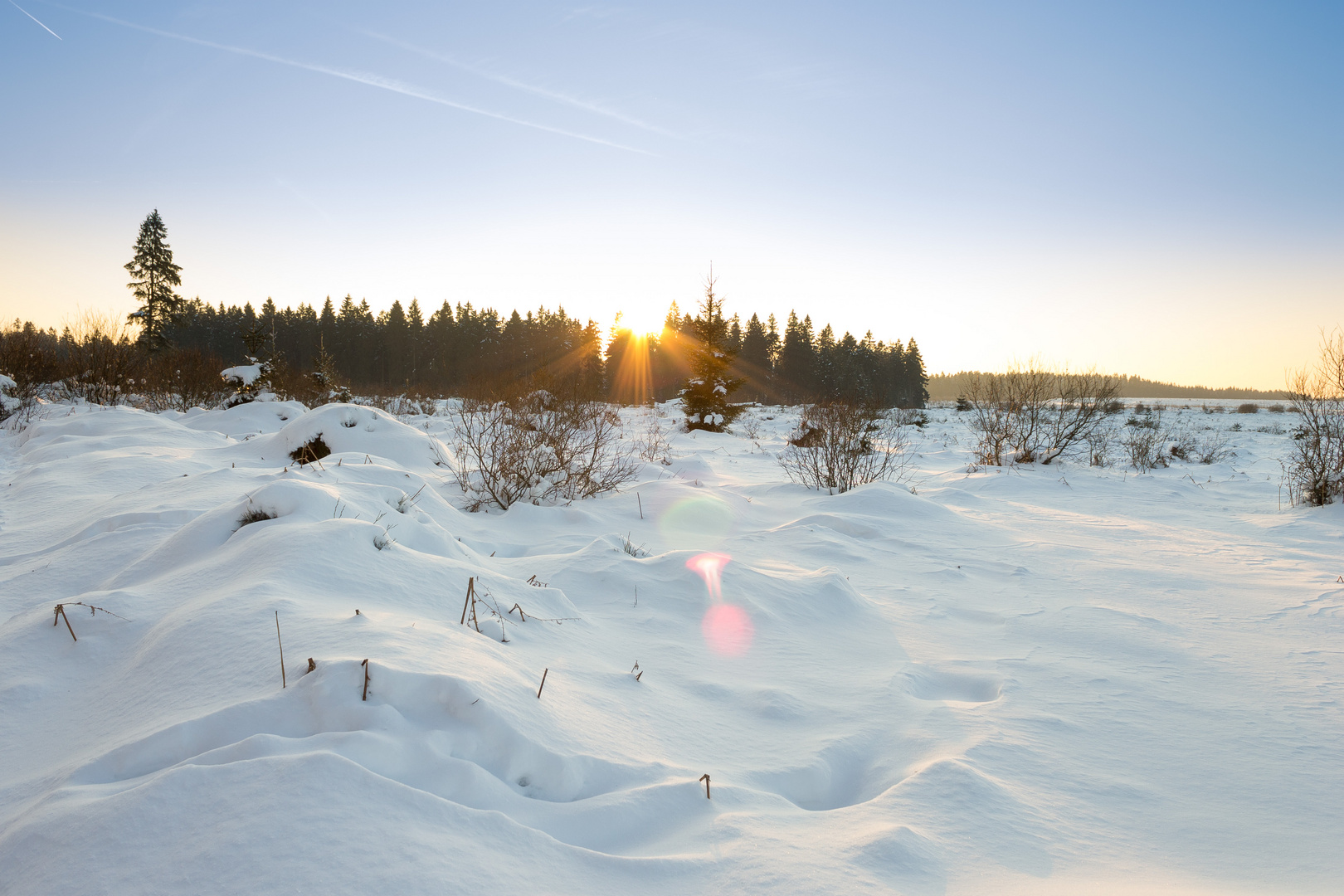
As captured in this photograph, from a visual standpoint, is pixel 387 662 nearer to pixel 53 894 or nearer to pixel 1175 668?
pixel 53 894

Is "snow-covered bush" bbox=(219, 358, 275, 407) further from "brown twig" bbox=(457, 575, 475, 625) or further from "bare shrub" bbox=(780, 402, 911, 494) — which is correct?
"brown twig" bbox=(457, 575, 475, 625)

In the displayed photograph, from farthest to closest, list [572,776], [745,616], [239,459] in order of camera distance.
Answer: [239,459] → [745,616] → [572,776]

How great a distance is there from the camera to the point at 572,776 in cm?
184

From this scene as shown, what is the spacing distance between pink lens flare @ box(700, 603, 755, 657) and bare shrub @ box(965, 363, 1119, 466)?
10373 mm

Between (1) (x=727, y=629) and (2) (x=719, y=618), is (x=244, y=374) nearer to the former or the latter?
(2) (x=719, y=618)

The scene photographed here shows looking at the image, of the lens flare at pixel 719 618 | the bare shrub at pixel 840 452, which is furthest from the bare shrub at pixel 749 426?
the lens flare at pixel 719 618

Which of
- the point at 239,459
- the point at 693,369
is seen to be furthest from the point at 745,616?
the point at 693,369

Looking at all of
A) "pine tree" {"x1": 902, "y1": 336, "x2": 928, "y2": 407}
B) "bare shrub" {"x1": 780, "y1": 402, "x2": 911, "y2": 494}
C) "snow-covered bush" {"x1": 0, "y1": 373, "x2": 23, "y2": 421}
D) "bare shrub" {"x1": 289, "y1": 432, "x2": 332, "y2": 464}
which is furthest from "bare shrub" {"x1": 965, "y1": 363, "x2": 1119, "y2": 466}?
"pine tree" {"x1": 902, "y1": 336, "x2": 928, "y2": 407}

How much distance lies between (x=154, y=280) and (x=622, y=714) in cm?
4523

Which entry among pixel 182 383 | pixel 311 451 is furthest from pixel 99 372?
pixel 311 451

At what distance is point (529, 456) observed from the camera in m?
6.92

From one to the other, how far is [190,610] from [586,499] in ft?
16.2

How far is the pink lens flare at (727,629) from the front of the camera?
335 centimetres

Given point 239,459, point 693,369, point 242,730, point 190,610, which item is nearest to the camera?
point 242,730
